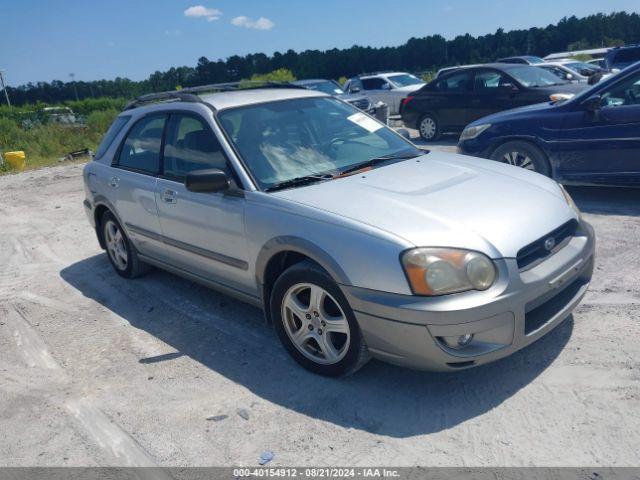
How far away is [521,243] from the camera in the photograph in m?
3.10

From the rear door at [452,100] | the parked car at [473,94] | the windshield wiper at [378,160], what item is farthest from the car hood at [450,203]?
the rear door at [452,100]

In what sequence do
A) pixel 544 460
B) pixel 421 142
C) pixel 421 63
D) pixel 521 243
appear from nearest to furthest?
1. pixel 544 460
2. pixel 521 243
3. pixel 421 142
4. pixel 421 63

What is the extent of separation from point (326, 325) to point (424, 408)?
0.73 meters

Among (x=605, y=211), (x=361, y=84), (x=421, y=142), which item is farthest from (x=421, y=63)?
(x=605, y=211)

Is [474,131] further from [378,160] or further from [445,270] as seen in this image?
[445,270]

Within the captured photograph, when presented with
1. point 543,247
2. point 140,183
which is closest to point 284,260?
point 543,247

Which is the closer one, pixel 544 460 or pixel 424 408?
pixel 544 460

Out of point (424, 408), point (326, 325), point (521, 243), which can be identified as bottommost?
point (424, 408)

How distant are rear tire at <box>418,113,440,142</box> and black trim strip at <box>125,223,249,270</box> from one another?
30.0 ft

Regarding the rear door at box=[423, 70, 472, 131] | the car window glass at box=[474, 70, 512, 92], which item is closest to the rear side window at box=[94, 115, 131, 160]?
the car window glass at box=[474, 70, 512, 92]

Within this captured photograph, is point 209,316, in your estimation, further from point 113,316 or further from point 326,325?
point 326,325

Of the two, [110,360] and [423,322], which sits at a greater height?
[423,322]

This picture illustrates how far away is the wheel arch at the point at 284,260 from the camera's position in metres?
3.17

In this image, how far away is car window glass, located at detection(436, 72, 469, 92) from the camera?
12.1m
